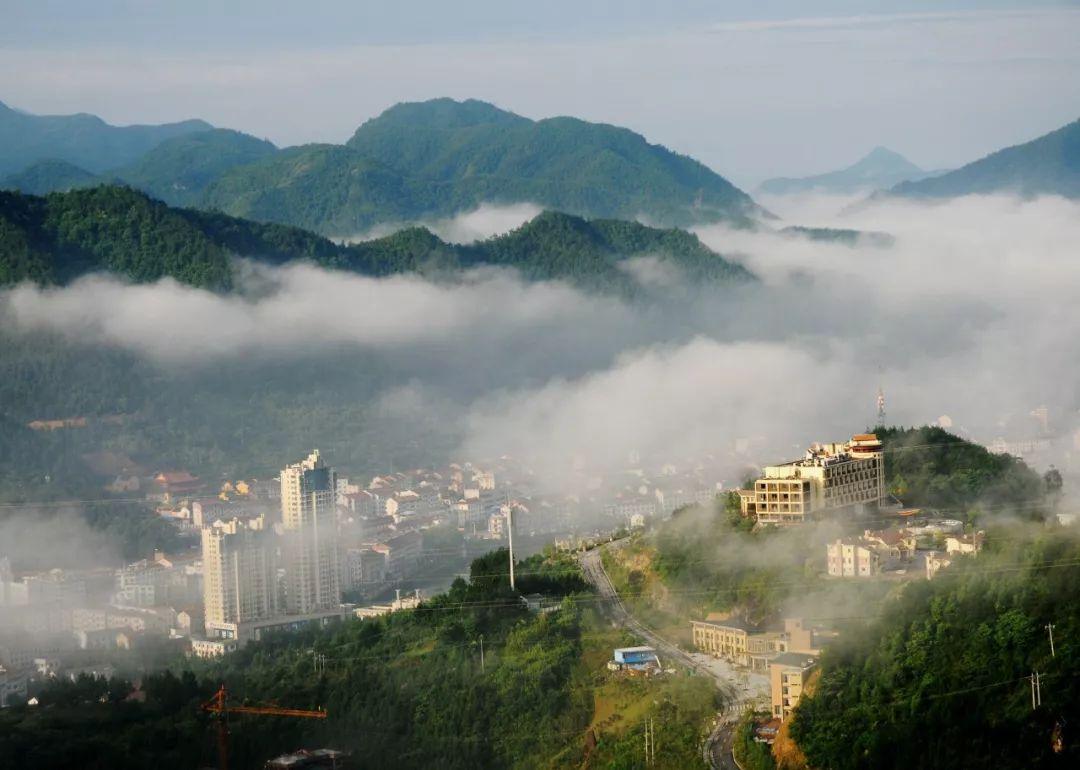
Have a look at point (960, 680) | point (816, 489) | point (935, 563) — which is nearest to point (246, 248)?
point (816, 489)

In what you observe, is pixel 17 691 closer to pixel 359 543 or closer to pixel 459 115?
pixel 359 543

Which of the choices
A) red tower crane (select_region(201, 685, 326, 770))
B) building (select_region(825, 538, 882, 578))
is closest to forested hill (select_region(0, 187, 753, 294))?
red tower crane (select_region(201, 685, 326, 770))

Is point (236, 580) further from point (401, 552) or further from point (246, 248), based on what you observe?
point (246, 248)

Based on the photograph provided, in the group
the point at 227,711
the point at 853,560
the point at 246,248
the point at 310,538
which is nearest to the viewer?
the point at 853,560

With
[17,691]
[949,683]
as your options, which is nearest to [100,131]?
[17,691]

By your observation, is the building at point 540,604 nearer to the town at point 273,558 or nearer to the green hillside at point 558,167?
the town at point 273,558

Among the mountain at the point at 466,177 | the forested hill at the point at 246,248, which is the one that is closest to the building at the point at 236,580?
the forested hill at the point at 246,248
